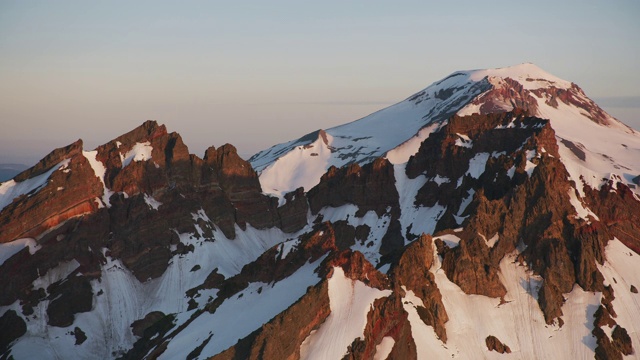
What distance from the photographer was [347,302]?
136625 millimetres

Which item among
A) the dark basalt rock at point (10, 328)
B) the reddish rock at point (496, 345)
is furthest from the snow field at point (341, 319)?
the dark basalt rock at point (10, 328)

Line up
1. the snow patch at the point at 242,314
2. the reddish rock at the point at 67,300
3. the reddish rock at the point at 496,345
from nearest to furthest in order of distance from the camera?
the snow patch at the point at 242,314, the reddish rock at the point at 496,345, the reddish rock at the point at 67,300

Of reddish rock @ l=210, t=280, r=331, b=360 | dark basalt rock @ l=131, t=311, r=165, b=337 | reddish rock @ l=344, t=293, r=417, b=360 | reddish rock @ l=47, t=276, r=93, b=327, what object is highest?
reddish rock @ l=210, t=280, r=331, b=360

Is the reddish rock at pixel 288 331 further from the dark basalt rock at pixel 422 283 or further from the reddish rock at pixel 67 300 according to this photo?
the reddish rock at pixel 67 300

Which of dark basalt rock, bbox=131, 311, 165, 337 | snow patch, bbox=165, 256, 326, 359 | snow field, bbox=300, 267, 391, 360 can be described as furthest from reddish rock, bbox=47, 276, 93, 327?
snow field, bbox=300, 267, 391, 360

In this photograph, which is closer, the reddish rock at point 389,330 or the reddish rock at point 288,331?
the reddish rock at point 288,331

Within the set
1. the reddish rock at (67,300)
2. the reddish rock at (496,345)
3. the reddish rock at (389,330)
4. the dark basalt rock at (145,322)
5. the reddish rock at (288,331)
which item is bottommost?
the dark basalt rock at (145,322)

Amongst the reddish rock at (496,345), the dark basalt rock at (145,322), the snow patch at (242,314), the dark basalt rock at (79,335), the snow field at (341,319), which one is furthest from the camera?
the dark basalt rock at (145,322)

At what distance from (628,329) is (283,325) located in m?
71.5

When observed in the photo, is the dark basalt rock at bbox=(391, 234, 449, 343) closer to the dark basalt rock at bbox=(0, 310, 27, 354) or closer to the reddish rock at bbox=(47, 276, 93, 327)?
the reddish rock at bbox=(47, 276, 93, 327)

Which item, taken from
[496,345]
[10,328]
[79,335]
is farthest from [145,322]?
[496,345]

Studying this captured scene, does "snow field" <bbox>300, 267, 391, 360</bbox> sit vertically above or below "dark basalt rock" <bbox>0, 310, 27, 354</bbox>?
above

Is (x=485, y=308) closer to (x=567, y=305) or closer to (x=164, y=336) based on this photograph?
(x=567, y=305)

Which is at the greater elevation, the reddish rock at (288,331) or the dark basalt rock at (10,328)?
the reddish rock at (288,331)
